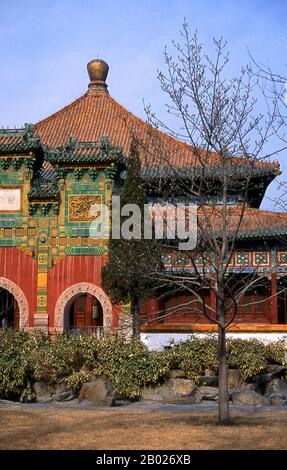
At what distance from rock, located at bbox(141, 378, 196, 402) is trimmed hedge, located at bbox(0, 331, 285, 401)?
173 millimetres

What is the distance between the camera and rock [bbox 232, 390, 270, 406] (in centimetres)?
1536

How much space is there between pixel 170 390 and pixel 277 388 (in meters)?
2.76

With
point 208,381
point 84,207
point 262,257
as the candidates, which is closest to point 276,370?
point 208,381

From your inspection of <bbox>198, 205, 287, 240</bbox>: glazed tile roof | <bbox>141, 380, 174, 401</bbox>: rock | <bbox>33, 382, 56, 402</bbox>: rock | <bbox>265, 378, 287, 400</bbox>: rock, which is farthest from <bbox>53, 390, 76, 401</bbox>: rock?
<bbox>198, 205, 287, 240</bbox>: glazed tile roof

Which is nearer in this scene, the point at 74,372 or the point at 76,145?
the point at 74,372

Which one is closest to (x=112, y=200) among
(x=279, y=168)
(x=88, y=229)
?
(x=88, y=229)

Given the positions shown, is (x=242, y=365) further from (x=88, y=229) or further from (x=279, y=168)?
(x=279, y=168)

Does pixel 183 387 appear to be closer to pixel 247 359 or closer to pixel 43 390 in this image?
pixel 247 359

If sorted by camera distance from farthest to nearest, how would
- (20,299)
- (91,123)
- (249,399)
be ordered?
1. (91,123)
2. (20,299)
3. (249,399)

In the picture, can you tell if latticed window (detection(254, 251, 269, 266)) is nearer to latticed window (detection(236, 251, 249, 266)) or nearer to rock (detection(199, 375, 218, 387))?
latticed window (detection(236, 251, 249, 266))

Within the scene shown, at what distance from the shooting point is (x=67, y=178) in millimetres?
23625

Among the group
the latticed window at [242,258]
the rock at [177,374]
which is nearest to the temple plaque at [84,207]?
the latticed window at [242,258]

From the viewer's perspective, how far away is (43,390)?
1650 centimetres

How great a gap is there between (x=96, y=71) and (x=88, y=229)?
18.4m
